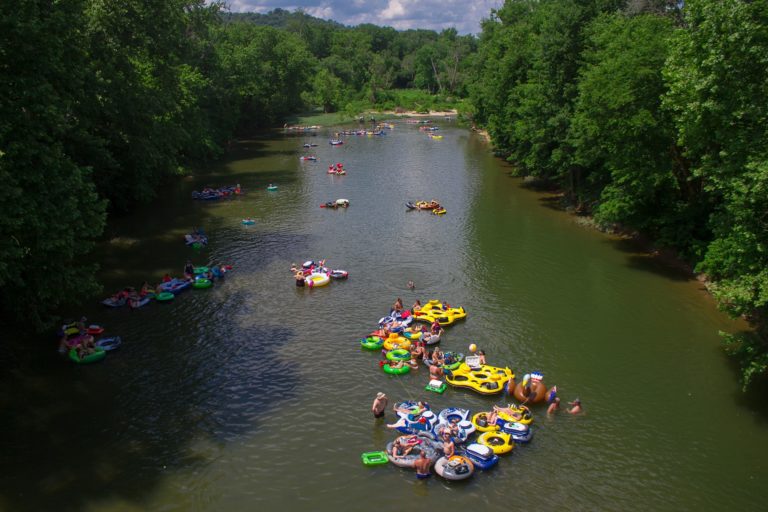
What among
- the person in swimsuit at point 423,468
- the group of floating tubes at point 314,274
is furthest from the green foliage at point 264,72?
the person in swimsuit at point 423,468

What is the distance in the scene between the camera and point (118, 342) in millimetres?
25469

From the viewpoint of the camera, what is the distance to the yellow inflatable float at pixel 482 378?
73.2ft

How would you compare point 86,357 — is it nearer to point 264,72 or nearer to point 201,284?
point 201,284

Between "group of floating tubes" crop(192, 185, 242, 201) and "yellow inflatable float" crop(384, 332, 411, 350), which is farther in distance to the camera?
"group of floating tubes" crop(192, 185, 242, 201)

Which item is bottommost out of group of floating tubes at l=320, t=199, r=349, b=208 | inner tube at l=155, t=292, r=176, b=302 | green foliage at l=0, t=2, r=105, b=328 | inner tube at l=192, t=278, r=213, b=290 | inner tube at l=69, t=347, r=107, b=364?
inner tube at l=69, t=347, r=107, b=364

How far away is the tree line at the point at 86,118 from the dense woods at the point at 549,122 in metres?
0.09

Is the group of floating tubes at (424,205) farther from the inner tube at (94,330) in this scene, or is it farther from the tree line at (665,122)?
the inner tube at (94,330)

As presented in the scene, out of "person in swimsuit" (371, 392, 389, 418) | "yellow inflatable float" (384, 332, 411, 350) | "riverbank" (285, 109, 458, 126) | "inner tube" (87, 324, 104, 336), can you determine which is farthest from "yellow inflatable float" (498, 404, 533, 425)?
"riverbank" (285, 109, 458, 126)

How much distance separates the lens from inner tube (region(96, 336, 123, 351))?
82.2 feet

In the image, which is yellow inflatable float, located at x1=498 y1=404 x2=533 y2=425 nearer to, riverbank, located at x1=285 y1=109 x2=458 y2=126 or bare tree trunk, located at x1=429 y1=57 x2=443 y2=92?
riverbank, located at x1=285 y1=109 x2=458 y2=126

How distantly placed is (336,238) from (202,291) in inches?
475

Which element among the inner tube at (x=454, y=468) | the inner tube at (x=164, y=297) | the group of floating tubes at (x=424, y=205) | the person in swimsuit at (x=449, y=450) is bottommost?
the inner tube at (x=454, y=468)

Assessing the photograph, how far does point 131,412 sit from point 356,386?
8.42 meters

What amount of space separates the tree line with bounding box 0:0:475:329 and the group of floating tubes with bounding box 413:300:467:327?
1454cm
